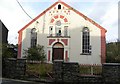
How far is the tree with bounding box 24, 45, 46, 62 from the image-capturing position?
26.5 meters

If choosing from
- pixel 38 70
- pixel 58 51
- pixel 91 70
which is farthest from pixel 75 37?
pixel 38 70

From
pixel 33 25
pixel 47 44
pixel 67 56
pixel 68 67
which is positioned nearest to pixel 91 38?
pixel 67 56

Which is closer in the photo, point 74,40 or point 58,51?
point 74,40

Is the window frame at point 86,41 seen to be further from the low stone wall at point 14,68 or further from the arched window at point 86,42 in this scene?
the low stone wall at point 14,68

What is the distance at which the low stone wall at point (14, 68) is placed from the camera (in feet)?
46.4

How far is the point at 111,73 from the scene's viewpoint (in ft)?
40.7

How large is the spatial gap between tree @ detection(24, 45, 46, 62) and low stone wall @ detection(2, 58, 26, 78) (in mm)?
11204

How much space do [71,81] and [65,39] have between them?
1623 cm

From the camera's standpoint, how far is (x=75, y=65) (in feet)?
42.5

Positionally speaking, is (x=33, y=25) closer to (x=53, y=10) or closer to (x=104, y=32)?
(x=53, y=10)

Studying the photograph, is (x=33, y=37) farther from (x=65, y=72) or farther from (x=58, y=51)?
(x=65, y=72)

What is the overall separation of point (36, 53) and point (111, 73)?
15595mm

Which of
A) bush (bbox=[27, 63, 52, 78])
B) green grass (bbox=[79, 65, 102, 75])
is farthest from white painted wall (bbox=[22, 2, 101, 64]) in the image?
bush (bbox=[27, 63, 52, 78])

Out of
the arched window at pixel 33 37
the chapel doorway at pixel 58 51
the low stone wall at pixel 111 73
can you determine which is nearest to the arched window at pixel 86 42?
the chapel doorway at pixel 58 51
